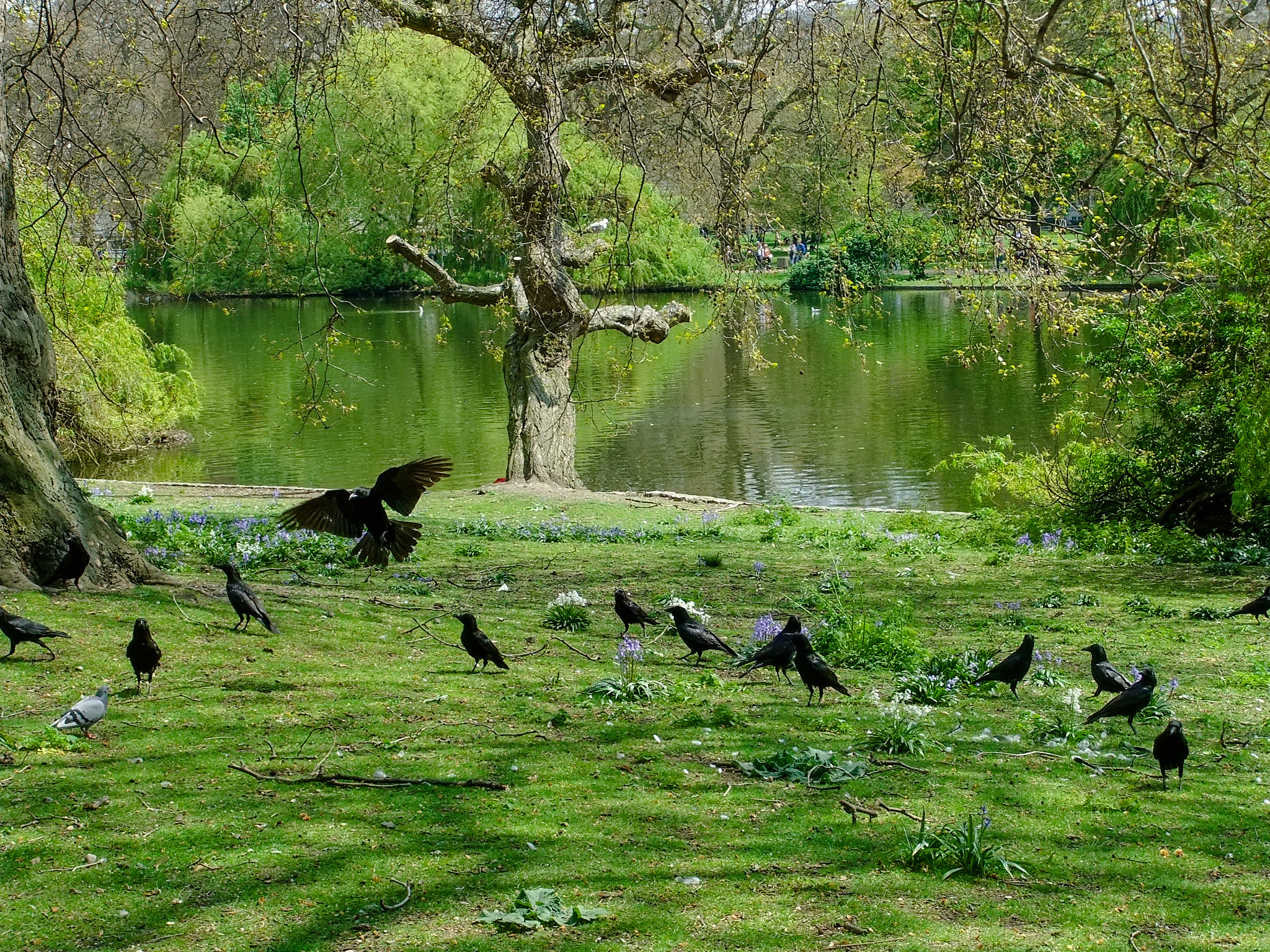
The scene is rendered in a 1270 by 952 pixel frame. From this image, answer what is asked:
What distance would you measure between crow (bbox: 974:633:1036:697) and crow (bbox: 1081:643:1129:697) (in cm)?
41

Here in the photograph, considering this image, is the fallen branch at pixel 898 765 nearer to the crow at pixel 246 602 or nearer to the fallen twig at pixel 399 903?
the fallen twig at pixel 399 903

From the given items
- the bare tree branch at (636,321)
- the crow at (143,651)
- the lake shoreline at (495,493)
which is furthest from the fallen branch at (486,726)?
the bare tree branch at (636,321)

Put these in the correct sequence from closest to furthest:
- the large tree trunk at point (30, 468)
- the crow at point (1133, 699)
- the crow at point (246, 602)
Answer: the crow at point (1133, 699) → the crow at point (246, 602) → the large tree trunk at point (30, 468)

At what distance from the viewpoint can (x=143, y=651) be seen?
6.34 m

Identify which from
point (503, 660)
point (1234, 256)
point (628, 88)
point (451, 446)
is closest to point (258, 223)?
point (628, 88)

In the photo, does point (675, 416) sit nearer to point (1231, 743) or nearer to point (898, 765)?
point (1231, 743)

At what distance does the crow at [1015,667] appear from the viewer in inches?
296

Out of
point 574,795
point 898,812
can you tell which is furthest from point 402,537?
point 898,812

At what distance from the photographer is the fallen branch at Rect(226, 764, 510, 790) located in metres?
5.46

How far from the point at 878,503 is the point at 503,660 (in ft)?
54.3

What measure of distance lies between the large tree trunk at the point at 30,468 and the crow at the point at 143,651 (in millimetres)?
2344

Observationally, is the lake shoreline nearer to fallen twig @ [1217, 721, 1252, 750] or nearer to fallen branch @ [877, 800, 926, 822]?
fallen twig @ [1217, 721, 1252, 750]

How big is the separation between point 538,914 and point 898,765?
8.40 feet

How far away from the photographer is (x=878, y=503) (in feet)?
75.9
